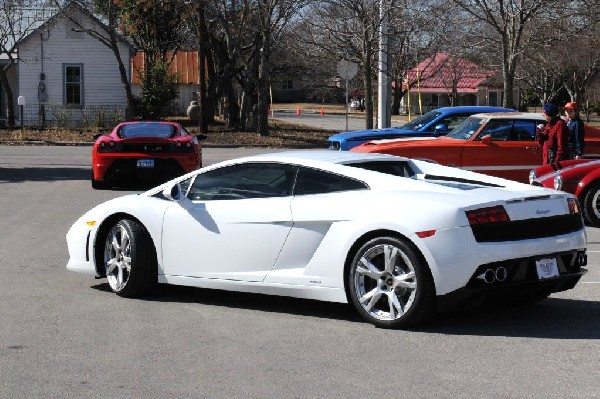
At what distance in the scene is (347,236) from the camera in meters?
7.65

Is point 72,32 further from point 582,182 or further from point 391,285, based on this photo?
point 391,285

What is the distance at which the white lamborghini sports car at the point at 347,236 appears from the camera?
727 cm

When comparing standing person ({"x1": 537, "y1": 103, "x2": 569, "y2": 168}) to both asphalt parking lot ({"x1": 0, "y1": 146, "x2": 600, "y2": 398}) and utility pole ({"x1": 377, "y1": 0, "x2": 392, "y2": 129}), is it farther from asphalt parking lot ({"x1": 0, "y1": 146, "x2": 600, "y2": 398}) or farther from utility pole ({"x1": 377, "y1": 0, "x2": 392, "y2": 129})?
utility pole ({"x1": 377, "y1": 0, "x2": 392, "y2": 129})

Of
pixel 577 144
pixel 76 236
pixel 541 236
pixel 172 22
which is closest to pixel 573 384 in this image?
pixel 541 236

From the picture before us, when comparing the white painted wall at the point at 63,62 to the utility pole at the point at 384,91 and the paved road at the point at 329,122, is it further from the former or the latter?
the utility pole at the point at 384,91

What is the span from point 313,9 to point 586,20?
1008 centimetres

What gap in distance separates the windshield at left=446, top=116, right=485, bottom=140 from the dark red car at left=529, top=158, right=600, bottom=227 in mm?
3989

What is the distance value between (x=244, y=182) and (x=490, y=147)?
1011cm

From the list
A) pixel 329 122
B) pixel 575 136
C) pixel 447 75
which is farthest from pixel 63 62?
pixel 447 75

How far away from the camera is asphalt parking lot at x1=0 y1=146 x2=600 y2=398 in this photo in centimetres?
602

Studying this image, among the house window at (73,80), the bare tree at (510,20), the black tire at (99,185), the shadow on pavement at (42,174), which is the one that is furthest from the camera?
the house window at (73,80)

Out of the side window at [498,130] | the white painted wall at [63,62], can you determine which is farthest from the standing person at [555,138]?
the white painted wall at [63,62]

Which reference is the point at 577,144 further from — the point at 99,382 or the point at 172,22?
the point at 172,22

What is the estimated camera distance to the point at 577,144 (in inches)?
598
